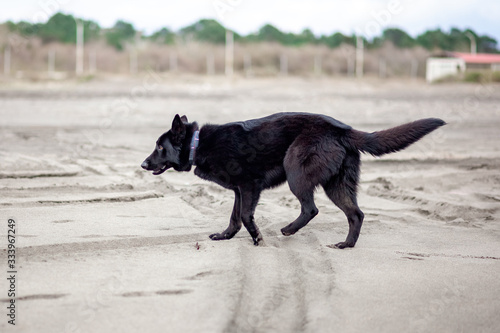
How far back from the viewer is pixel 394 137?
14.5 ft

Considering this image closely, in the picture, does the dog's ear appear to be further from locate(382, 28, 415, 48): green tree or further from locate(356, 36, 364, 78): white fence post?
locate(382, 28, 415, 48): green tree

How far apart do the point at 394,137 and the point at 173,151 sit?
6.17 feet

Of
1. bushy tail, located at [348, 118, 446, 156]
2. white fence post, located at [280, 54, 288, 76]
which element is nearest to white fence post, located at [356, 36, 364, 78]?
white fence post, located at [280, 54, 288, 76]

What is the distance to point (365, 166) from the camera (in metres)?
8.39

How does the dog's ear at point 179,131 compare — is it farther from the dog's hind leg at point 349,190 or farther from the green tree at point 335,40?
the green tree at point 335,40

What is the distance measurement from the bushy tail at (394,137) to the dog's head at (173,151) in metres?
1.43

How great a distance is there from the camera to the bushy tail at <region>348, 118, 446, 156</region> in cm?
436

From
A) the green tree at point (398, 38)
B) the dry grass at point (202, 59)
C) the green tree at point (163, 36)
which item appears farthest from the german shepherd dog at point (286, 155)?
the green tree at point (398, 38)

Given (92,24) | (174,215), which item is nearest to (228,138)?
(174,215)

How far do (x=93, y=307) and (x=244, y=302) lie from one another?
841 mm

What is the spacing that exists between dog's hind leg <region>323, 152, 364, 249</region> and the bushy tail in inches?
5.8

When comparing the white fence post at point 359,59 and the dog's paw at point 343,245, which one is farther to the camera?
the white fence post at point 359,59

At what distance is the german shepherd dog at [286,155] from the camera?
4.48 meters

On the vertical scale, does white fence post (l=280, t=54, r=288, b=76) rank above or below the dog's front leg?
above
